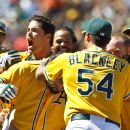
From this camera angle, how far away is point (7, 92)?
17.4 ft

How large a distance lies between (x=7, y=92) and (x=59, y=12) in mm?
10033

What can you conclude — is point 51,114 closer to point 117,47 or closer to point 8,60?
point 8,60

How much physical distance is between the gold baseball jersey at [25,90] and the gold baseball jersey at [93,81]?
0.55m

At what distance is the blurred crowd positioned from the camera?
1471cm

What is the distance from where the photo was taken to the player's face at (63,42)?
693cm

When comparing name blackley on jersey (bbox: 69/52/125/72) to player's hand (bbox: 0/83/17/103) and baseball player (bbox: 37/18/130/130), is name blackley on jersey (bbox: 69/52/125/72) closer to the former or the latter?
baseball player (bbox: 37/18/130/130)

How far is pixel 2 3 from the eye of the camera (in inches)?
615

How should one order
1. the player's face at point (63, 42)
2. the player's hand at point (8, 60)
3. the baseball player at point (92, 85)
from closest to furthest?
the baseball player at point (92, 85) < the player's hand at point (8, 60) < the player's face at point (63, 42)

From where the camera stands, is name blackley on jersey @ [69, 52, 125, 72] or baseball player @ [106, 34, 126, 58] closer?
name blackley on jersey @ [69, 52, 125, 72]

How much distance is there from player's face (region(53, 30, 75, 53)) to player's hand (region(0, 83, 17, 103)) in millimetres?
1657

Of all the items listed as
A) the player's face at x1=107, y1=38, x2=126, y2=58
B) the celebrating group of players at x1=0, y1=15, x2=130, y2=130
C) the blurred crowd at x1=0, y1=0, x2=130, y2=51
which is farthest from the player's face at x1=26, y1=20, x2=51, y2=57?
the blurred crowd at x1=0, y1=0, x2=130, y2=51

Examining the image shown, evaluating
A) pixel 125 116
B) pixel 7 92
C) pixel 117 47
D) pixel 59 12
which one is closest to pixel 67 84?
pixel 7 92

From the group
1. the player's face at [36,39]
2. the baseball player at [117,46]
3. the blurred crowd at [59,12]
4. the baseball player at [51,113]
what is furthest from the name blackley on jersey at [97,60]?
the blurred crowd at [59,12]

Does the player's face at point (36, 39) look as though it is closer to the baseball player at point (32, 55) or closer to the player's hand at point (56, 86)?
the baseball player at point (32, 55)
